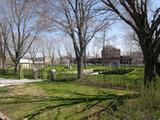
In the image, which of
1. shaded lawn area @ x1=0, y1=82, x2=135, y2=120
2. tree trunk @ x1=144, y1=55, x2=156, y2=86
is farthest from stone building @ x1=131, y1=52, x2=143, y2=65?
tree trunk @ x1=144, y1=55, x2=156, y2=86

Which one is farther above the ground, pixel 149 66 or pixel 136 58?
pixel 136 58

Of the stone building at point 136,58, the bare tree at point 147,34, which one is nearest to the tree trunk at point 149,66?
the bare tree at point 147,34

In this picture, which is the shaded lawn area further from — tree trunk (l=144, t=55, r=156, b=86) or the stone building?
the stone building

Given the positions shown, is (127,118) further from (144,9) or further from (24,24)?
(24,24)

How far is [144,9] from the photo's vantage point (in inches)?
651

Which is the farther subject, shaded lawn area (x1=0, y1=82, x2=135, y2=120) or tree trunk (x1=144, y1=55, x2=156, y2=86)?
tree trunk (x1=144, y1=55, x2=156, y2=86)

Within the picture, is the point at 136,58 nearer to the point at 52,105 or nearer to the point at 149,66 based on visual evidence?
the point at 149,66

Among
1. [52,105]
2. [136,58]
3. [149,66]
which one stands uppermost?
[136,58]

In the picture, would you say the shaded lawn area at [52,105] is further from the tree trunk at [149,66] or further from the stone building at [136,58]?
the stone building at [136,58]

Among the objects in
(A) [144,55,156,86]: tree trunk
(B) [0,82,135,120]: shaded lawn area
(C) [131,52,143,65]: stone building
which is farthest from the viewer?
(C) [131,52,143,65]: stone building

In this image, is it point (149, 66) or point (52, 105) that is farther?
point (149, 66)

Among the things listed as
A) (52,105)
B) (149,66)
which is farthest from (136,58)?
(52,105)

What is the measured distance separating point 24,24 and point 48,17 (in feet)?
59.9

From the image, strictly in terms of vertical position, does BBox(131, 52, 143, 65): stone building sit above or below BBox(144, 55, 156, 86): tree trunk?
above
